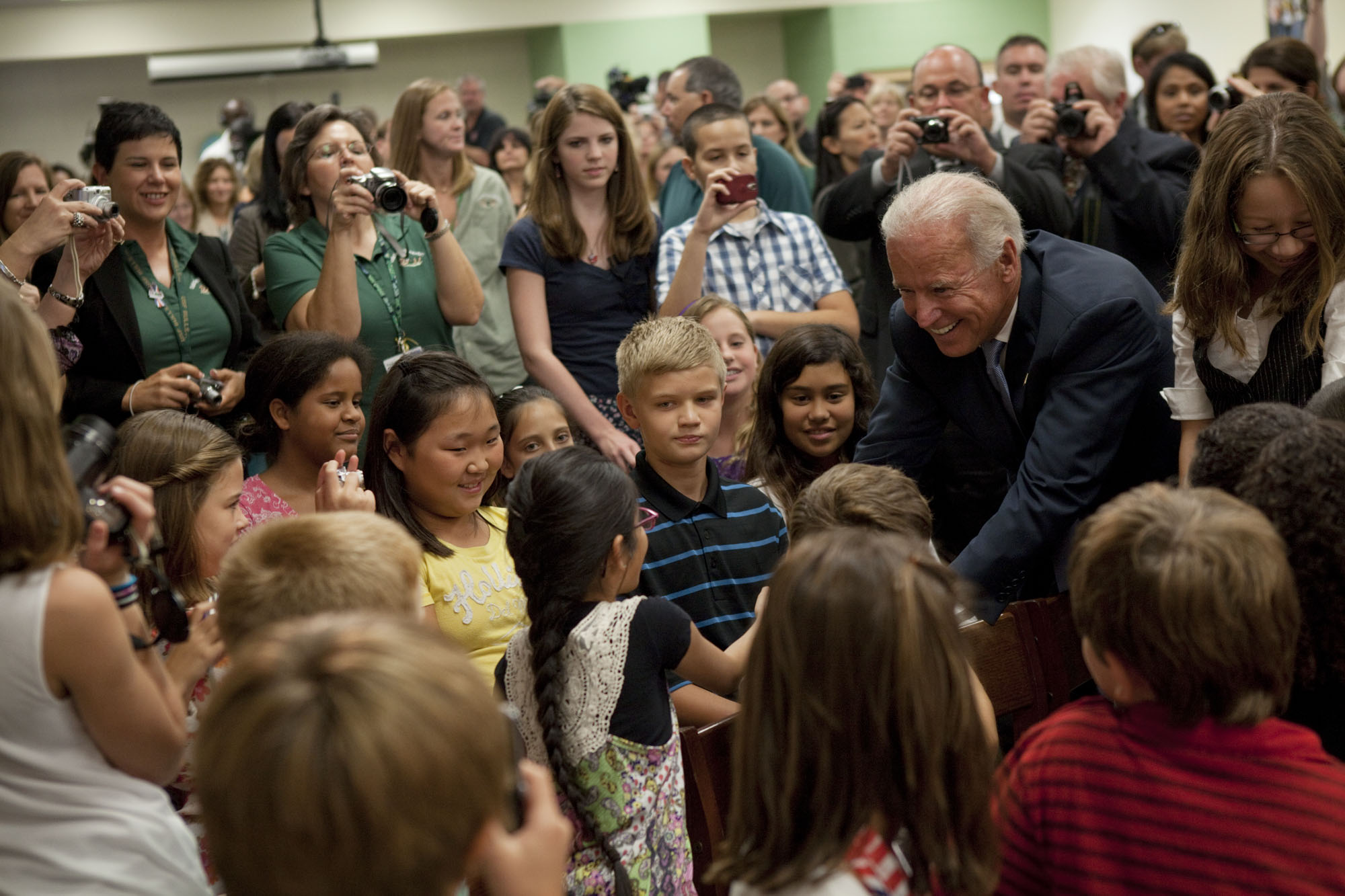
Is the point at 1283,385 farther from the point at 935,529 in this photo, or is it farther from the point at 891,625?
the point at 891,625

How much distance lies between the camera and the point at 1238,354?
2123 mm

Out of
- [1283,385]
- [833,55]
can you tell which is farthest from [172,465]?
[833,55]

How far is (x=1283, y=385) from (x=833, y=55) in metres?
9.09

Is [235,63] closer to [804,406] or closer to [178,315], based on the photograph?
[178,315]

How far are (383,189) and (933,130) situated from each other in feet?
4.80

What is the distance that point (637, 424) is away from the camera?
2.59 metres

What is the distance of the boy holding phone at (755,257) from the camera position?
329 cm

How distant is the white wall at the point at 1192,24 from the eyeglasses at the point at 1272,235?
629 centimetres

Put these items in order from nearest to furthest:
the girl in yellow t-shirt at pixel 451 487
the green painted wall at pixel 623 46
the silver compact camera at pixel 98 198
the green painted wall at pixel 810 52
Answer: the girl in yellow t-shirt at pixel 451 487, the silver compact camera at pixel 98 198, the green painted wall at pixel 623 46, the green painted wall at pixel 810 52

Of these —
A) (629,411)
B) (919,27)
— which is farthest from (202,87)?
(629,411)

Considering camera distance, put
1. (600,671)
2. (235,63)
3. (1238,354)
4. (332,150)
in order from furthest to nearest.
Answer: (235,63) → (332,150) → (1238,354) → (600,671)

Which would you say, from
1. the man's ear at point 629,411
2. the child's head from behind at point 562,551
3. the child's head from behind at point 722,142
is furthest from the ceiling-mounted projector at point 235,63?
the child's head from behind at point 562,551

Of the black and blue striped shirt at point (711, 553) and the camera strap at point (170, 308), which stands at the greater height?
the camera strap at point (170, 308)

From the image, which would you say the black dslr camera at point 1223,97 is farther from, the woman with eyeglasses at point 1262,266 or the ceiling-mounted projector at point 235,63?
the ceiling-mounted projector at point 235,63
